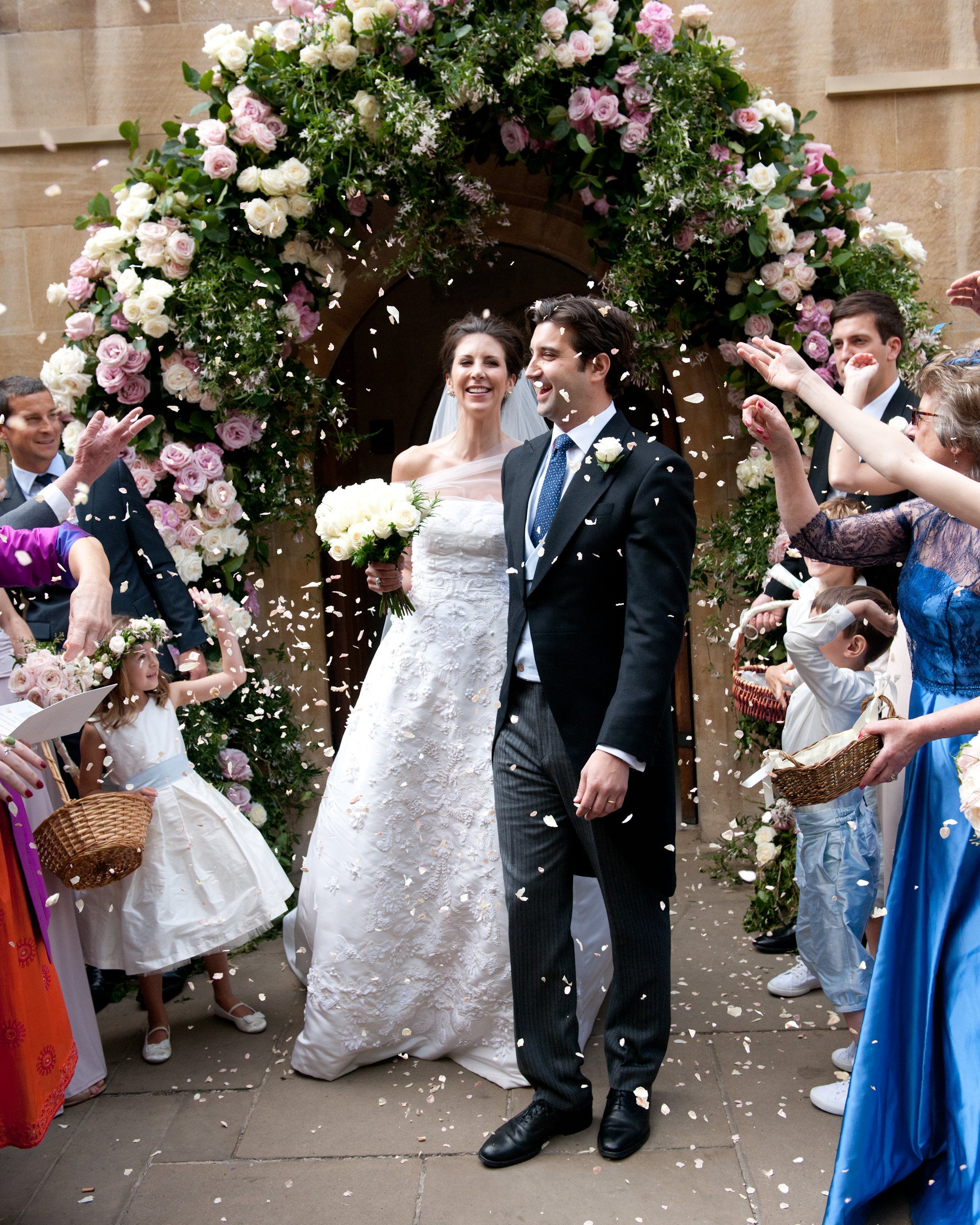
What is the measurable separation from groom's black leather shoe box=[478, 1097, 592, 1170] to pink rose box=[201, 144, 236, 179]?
3783 mm

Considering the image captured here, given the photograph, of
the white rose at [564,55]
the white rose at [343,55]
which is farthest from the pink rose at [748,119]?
the white rose at [343,55]

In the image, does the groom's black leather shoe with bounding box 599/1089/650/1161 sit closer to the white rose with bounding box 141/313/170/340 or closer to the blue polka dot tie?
the blue polka dot tie

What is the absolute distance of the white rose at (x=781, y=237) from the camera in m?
4.63

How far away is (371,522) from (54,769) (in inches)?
49.3

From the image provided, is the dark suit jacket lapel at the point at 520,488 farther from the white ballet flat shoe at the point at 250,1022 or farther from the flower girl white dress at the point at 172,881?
the white ballet flat shoe at the point at 250,1022

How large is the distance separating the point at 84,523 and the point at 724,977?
10.1 ft

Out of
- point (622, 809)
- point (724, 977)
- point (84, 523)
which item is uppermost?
point (84, 523)

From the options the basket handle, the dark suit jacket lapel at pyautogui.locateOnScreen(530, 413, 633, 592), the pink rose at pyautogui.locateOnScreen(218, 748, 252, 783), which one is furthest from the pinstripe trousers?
the pink rose at pyautogui.locateOnScreen(218, 748, 252, 783)

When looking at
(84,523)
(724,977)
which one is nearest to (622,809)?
(724,977)

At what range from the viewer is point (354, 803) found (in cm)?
377

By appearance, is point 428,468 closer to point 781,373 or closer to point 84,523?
point 84,523

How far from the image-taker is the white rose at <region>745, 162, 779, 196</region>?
462cm

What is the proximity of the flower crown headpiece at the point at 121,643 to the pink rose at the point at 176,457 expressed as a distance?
1205 millimetres

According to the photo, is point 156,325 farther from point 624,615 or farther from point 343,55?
point 624,615
